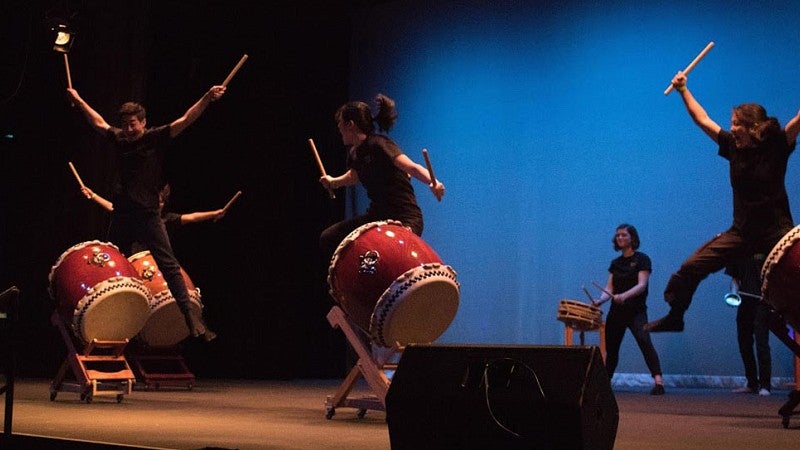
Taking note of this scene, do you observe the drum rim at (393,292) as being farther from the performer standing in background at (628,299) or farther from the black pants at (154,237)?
the performer standing in background at (628,299)

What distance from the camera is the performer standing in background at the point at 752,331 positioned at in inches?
296

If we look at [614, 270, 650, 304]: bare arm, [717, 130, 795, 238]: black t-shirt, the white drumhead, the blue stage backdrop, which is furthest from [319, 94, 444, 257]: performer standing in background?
the blue stage backdrop

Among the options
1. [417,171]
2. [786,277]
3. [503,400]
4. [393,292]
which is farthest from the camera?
[417,171]

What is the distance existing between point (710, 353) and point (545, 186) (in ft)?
6.40

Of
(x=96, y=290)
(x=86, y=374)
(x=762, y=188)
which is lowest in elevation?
(x=86, y=374)

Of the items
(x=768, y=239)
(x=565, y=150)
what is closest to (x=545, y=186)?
(x=565, y=150)

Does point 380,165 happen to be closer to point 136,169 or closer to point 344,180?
point 344,180

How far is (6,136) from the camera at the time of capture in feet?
28.5

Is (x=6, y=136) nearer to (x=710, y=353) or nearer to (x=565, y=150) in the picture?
(x=565, y=150)

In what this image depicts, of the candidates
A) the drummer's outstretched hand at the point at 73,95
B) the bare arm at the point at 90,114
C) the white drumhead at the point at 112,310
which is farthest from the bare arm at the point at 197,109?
the white drumhead at the point at 112,310

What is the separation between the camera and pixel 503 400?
2748 mm

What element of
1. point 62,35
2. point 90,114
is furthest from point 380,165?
point 62,35

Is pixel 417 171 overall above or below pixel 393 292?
above

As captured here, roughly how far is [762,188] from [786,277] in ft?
2.52
